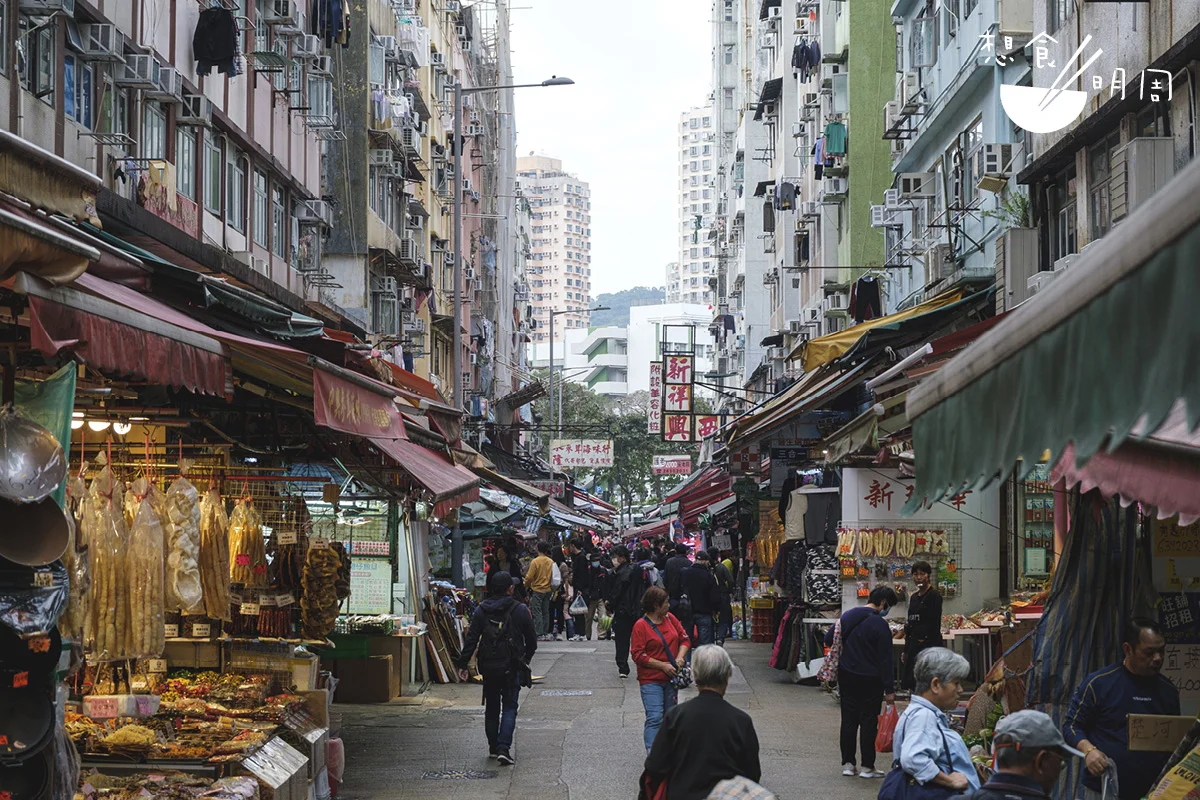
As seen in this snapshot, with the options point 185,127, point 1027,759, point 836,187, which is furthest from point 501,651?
point 836,187

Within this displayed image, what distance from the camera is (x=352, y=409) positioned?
9.12 m

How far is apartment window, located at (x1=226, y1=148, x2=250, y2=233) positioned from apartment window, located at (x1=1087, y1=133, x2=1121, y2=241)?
A: 1379 centimetres

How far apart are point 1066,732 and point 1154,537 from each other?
52.5 inches

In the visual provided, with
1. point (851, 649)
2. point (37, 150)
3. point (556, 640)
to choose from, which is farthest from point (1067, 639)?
point (556, 640)

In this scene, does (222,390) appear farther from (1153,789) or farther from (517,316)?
(517,316)

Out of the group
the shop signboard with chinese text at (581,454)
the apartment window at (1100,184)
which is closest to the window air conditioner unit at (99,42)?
the apartment window at (1100,184)

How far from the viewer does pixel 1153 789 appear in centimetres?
696

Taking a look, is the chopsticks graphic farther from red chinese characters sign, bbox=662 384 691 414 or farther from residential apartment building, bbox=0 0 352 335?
red chinese characters sign, bbox=662 384 691 414

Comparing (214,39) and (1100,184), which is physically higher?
(214,39)

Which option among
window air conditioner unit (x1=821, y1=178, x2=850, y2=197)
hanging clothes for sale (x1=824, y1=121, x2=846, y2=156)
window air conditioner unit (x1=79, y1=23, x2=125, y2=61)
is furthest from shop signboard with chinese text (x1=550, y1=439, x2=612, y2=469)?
window air conditioner unit (x1=79, y1=23, x2=125, y2=61)

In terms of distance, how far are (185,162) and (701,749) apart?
17.0m

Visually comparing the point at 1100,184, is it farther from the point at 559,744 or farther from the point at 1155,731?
the point at 1155,731

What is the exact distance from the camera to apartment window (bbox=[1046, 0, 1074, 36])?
16.4 m

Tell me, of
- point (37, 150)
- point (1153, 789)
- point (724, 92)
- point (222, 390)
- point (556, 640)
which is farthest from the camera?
point (724, 92)
